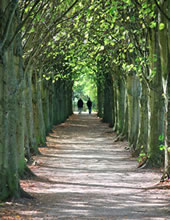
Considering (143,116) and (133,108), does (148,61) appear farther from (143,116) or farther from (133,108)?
(133,108)

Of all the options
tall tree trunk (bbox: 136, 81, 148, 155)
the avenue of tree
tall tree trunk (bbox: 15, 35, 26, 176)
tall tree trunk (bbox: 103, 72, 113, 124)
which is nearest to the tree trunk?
the avenue of tree

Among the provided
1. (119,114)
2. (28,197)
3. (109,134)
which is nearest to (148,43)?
(28,197)

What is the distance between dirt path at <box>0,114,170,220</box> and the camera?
8539 mm

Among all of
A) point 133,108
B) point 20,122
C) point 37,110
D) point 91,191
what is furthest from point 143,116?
point 91,191

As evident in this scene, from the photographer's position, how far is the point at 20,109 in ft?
44.7

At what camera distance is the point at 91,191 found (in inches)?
452

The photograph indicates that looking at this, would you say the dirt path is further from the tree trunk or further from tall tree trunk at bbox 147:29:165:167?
the tree trunk

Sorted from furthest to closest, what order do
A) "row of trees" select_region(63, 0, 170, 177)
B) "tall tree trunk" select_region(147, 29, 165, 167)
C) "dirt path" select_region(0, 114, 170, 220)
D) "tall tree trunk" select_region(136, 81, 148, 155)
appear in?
"tall tree trunk" select_region(136, 81, 148, 155) → "tall tree trunk" select_region(147, 29, 165, 167) → "row of trees" select_region(63, 0, 170, 177) → "dirt path" select_region(0, 114, 170, 220)

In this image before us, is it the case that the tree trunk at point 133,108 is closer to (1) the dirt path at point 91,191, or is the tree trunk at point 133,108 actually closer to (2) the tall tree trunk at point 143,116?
(1) the dirt path at point 91,191

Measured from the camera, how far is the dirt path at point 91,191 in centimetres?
854

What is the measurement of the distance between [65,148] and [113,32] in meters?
6.99

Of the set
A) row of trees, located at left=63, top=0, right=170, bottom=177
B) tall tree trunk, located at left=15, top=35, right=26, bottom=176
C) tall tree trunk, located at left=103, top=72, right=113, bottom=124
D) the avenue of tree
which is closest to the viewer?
the avenue of tree

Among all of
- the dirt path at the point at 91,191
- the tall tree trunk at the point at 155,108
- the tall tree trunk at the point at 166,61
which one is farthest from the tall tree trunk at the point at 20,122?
the tall tree trunk at the point at 155,108

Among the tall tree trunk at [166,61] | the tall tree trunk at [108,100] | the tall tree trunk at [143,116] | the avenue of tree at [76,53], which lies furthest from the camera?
the tall tree trunk at [108,100]
